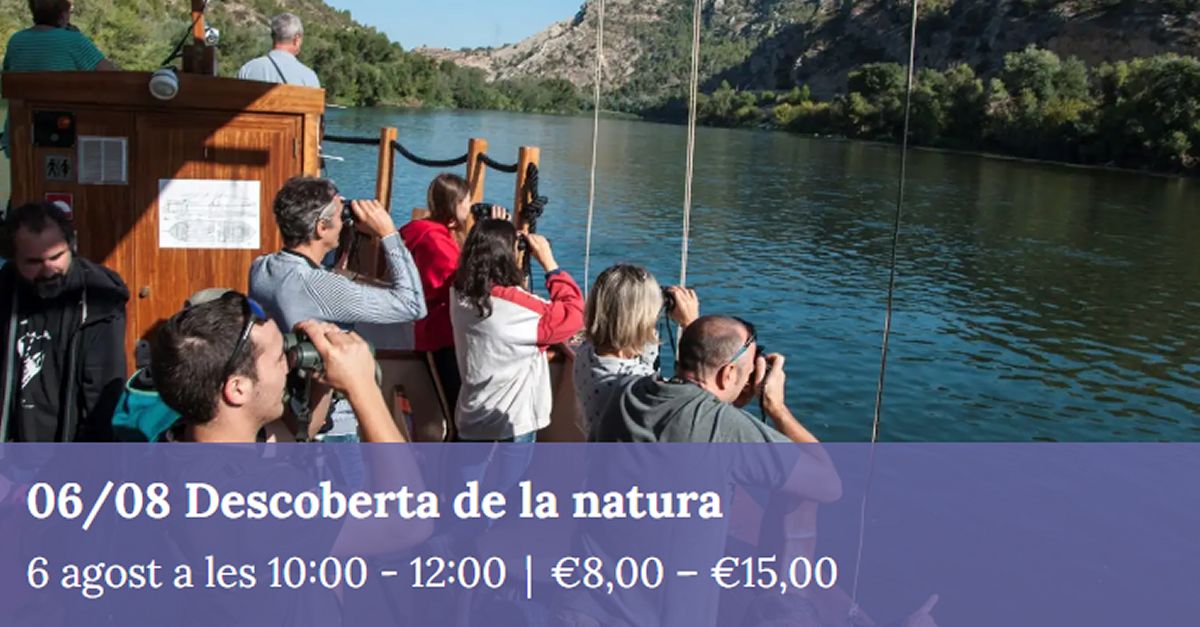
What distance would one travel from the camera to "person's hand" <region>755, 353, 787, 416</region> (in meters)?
2.78

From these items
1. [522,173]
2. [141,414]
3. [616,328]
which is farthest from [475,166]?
[141,414]

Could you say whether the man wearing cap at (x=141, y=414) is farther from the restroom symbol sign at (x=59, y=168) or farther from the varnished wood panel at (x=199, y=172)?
the restroom symbol sign at (x=59, y=168)

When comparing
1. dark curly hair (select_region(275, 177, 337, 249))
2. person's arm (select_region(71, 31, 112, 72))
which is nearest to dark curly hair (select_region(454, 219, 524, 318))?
dark curly hair (select_region(275, 177, 337, 249))

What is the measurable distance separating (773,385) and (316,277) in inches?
53.6

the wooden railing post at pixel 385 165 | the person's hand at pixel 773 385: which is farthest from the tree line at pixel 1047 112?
the person's hand at pixel 773 385

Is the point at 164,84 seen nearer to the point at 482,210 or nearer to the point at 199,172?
the point at 199,172

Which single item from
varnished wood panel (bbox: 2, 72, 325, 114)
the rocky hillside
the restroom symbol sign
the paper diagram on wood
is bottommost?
the paper diagram on wood

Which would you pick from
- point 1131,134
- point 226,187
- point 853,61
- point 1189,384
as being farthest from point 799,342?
point 853,61

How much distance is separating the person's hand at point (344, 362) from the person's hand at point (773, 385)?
100 centimetres

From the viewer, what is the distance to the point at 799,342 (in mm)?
15852

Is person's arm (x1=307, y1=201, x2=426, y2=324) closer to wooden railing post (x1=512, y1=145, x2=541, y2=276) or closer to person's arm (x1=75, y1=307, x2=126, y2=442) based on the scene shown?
person's arm (x1=75, y1=307, x2=126, y2=442)

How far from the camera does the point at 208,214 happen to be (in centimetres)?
476

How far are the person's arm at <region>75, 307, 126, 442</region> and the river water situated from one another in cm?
955

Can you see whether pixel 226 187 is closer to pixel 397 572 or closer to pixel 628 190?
pixel 397 572
